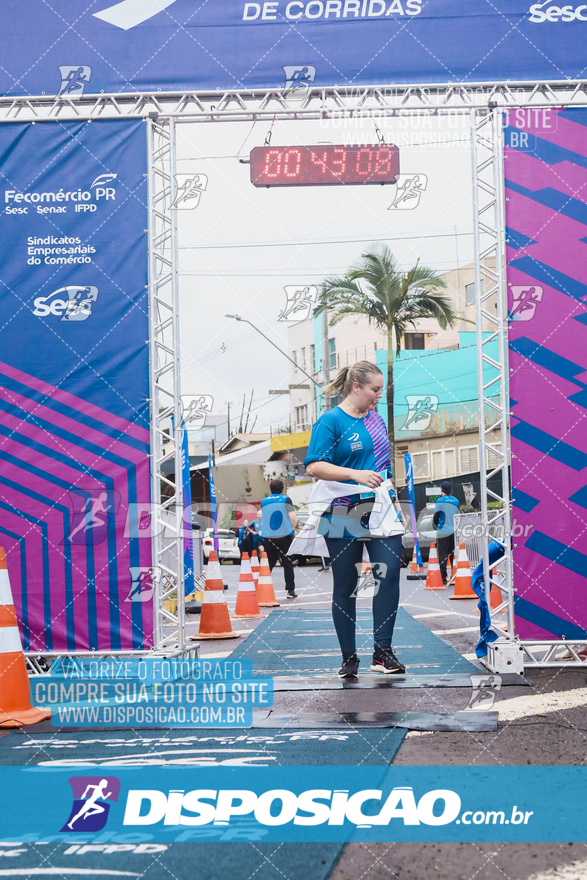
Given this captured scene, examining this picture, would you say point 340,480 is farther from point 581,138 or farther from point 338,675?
point 581,138

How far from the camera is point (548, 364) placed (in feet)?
21.1

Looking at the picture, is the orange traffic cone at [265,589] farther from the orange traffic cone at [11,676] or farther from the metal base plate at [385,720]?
the metal base plate at [385,720]

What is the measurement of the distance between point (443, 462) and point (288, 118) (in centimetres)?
2729

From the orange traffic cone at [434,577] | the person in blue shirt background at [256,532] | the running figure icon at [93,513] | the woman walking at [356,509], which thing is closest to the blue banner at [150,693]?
the woman walking at [356,509]

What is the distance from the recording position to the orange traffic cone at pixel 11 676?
5.00 metres

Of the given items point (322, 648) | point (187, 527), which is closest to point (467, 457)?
point (187, 527)

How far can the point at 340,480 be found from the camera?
5.80 m

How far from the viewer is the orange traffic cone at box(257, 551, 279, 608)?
13.1m

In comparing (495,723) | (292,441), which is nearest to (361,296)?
(292,441)

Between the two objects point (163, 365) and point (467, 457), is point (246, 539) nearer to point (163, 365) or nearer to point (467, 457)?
point (163, 365)

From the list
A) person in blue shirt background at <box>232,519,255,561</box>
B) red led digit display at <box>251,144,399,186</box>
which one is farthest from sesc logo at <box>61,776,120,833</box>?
person in blue shirt background at <box>232,519,255,561</box>

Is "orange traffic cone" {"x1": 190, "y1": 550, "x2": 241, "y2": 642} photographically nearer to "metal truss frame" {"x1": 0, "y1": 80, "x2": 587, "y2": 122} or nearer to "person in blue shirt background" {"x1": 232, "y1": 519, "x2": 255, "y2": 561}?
"metal truss frame" {"x1": 0, "y1": 80, "x2": 587, "y2": 122}

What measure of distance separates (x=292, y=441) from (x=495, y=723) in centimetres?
3510

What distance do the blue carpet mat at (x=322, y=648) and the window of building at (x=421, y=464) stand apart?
76.3 feet
